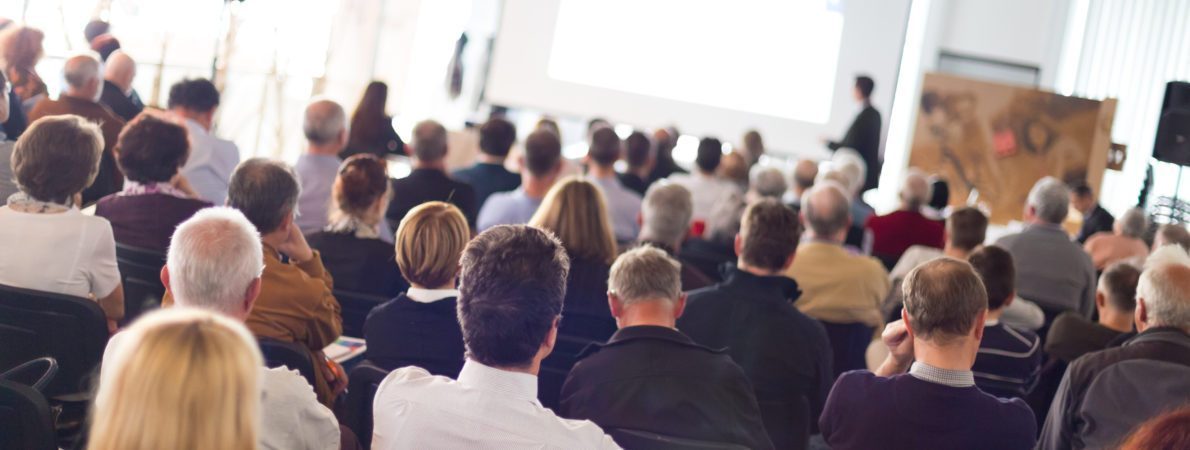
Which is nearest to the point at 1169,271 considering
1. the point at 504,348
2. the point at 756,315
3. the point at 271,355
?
the point at 756,315

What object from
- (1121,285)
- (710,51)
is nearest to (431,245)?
(1121,285)

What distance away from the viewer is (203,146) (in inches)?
204

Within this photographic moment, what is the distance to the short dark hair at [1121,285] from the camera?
394 centimetres

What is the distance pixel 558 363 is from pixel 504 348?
136cm

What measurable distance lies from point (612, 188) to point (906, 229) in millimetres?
1669

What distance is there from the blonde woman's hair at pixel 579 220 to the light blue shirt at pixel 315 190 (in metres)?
1.38

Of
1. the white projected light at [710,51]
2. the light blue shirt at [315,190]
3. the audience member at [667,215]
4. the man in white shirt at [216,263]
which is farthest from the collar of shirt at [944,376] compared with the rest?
the white projected light at [710,51]

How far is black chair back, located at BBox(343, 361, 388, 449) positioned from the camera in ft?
8.20

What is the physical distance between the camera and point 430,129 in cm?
556

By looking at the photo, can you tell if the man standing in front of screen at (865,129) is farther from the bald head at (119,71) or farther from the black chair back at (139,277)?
the black chair back at (139,277)

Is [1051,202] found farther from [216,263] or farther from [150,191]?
[216,263]

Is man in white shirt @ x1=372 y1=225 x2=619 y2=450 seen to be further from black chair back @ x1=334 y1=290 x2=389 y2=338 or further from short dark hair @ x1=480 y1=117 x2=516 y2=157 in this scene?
short dark hair @ x1=480 y1=117 x2=516 y2=157

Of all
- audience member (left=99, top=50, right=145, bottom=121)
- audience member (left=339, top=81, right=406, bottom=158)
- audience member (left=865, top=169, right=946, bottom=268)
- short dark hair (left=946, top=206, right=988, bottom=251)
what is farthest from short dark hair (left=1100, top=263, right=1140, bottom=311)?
audience member (left=99, top=50, right=145, bottom=121)

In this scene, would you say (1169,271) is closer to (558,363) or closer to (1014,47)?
(558,363)
